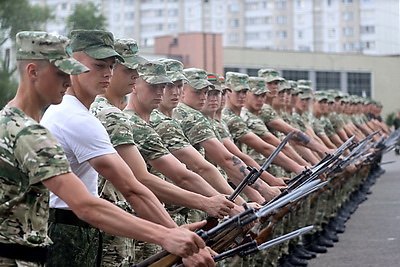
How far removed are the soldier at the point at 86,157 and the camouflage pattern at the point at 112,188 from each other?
0.37 ft

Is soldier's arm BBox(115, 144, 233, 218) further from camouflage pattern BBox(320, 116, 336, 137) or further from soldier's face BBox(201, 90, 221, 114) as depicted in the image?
camouflage pattern BBox(320, 116, 336, 137)

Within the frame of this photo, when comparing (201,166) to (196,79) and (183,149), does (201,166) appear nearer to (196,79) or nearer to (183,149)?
(183,149)

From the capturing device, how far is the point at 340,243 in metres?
12.5

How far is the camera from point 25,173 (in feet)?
13.1

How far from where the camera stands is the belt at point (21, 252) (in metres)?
4.09

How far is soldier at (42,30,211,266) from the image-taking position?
4.65m

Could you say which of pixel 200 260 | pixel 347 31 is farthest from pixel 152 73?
pixel 347 31

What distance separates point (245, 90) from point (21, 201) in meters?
5.97

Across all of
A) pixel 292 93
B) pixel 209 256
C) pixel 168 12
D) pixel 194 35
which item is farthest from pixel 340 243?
pixel 168 12

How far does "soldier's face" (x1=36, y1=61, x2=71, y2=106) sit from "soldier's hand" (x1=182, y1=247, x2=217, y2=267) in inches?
35.8

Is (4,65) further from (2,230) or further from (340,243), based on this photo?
(2,230)

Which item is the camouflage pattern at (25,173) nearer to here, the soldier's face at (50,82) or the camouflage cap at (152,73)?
the soldier's face at (50,82)

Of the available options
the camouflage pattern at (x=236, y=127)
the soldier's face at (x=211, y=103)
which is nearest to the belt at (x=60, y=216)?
the soldier's face at (x=211, y=103)

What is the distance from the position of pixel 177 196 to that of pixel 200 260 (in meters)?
1.24
